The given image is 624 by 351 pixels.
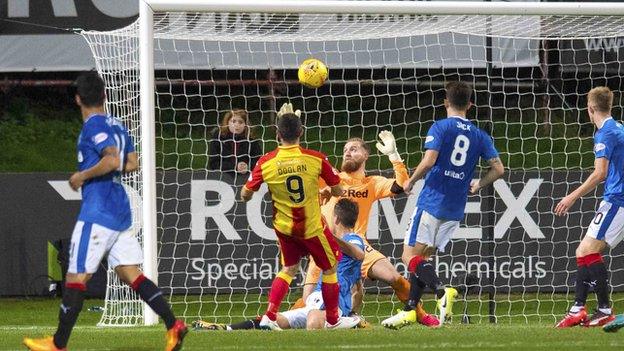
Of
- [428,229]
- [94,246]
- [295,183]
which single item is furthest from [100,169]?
[428,229]

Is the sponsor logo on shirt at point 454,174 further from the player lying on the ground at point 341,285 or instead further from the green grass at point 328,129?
the green grass at point 328,129

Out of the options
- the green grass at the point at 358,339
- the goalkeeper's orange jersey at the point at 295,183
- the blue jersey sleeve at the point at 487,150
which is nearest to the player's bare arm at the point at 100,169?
the green grass at the point at 358,339

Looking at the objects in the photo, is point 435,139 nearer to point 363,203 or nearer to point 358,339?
point 363,203

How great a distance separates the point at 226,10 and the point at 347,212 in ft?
7.56

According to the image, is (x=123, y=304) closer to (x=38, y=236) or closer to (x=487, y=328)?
(x=38, y=236)

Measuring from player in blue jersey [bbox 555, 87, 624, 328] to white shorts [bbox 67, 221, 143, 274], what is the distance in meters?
3.78

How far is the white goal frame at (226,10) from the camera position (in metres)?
11.5

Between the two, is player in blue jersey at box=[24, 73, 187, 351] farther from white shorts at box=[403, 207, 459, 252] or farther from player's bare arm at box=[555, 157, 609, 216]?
player's bare arm at box=[555, 157, 609, 216]

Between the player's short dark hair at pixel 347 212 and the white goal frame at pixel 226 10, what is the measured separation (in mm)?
1744

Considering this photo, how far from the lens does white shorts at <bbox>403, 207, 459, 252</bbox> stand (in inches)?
409

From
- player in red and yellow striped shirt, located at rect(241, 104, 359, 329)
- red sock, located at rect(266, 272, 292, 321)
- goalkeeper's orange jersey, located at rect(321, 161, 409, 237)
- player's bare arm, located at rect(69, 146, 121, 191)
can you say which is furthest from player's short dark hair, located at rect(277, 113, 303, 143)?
player's bare arm, located at rect(69, 146, 121, 191)

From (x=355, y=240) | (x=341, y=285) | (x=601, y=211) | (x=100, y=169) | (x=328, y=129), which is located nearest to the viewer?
(x=100, y=169)

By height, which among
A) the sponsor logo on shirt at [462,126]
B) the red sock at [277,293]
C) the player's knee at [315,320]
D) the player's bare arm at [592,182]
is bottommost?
the player's knee at [315,320]

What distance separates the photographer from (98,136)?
319 inches
